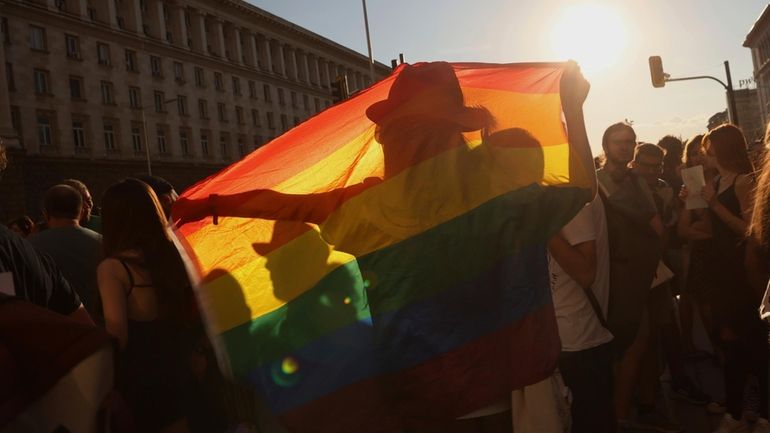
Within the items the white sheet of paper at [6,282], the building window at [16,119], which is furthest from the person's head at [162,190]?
the building window at [16,119]

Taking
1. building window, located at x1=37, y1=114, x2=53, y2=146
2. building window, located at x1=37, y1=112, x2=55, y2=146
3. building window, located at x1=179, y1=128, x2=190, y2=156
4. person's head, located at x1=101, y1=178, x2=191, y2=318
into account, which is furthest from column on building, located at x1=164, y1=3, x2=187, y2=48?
person's head, located at x1=101, y1=178, x2=191, y2=318

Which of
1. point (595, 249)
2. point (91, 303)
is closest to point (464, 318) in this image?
point (595, 249)

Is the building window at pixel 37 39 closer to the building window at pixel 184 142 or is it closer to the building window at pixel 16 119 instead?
the building window at pixel 16 119

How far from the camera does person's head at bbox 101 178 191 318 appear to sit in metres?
3.17

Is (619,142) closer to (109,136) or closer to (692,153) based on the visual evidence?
(692,153)

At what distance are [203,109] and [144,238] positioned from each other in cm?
4943

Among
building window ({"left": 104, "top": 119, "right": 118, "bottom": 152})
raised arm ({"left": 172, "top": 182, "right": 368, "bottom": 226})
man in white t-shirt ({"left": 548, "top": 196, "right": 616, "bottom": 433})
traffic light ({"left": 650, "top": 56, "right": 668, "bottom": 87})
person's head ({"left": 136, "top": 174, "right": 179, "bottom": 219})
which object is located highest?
building window ({"left": 104, "top": 119, "right": 118, "bottom": 152})

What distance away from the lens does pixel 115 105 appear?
42.0 metres

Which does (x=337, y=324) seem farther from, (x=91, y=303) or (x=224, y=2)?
(x=224, y=2)

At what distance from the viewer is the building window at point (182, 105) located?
157 ft

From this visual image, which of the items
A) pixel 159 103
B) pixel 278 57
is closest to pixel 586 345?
pixel 159 103

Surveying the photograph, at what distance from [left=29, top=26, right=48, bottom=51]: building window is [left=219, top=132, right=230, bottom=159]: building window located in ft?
52.1

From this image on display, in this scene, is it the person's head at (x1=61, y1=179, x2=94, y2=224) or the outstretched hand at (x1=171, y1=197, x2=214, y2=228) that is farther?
the person's head at (x1=61, y1=179, x2=94, y2=224)

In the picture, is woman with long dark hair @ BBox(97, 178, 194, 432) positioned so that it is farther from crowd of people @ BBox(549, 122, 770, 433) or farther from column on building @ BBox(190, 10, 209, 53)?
column on building @ BBox(190, 10, 209, 53)
